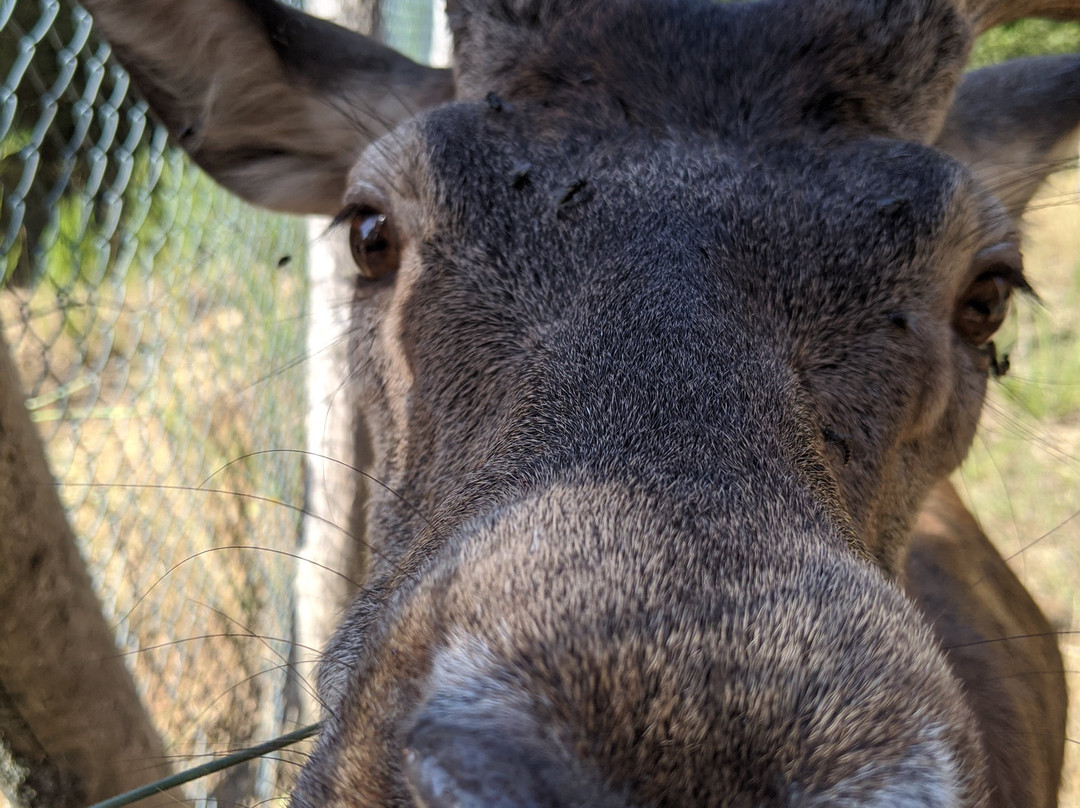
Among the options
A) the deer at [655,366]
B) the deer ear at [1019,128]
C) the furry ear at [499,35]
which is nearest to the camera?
the deer at [655,366]

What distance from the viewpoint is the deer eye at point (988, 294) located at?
8.20ft

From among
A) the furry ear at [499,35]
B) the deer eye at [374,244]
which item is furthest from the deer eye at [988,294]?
the deer eye at [374,244]

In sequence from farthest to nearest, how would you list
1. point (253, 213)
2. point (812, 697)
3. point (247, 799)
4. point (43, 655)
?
point (253, 213) < point (247, 799) < point (43, 655) < point (812, 697)

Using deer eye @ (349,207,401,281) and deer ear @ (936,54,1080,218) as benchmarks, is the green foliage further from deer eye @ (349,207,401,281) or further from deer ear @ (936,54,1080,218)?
deer eye @ (349,207,401,281)

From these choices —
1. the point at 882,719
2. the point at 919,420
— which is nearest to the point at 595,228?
the point at 919,420

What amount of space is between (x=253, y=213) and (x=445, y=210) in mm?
4590

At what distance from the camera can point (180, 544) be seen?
5082 mm

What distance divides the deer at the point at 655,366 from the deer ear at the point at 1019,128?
15 mm

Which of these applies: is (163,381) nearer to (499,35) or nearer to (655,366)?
(499,35)

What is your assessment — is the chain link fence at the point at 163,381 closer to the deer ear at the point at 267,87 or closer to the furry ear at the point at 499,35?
the deer ear at the point at 267,87

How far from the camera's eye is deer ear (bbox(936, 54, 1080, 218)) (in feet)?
11.2

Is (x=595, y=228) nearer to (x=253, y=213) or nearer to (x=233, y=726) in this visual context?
(x=233, y=726)

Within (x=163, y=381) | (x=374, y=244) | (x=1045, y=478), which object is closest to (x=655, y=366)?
(x=374, y=244)

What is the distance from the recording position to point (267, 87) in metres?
3.10
